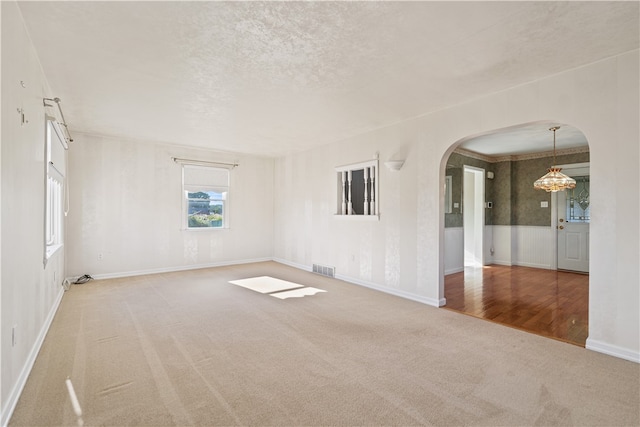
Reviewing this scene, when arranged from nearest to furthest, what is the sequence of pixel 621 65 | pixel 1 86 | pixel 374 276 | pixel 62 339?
pixel 1 86 < pixel 621 65 < pixel 62 339 < pixel 374 276

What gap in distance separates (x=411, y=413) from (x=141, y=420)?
5.35 feet

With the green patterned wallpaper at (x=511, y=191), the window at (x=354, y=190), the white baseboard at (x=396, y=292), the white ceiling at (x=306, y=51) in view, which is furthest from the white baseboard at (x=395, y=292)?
the white ceiling at (x=306, y=51)

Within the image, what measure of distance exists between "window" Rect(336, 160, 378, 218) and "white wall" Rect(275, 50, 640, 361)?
16 centimetres

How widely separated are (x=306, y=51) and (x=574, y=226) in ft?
22.6

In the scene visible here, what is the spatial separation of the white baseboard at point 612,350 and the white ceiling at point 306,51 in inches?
100

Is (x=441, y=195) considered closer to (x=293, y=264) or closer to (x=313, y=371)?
(x=313, y=371)

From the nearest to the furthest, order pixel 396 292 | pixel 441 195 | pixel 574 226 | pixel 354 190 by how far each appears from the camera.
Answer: pixel 441 195
pixel 396 292
pixel 354 190
pixel 574 226

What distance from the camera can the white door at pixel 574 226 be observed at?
6.49 meters

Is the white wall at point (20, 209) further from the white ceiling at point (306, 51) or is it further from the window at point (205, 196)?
the window at point (205, 196)

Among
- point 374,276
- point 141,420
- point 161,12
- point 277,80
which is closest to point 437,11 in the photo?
point 277,80

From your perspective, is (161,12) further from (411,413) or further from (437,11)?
(411,413)

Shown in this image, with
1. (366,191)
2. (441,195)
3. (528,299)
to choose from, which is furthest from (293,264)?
(528,299)

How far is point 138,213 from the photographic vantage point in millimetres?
6180

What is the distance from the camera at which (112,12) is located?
224 centimetres
